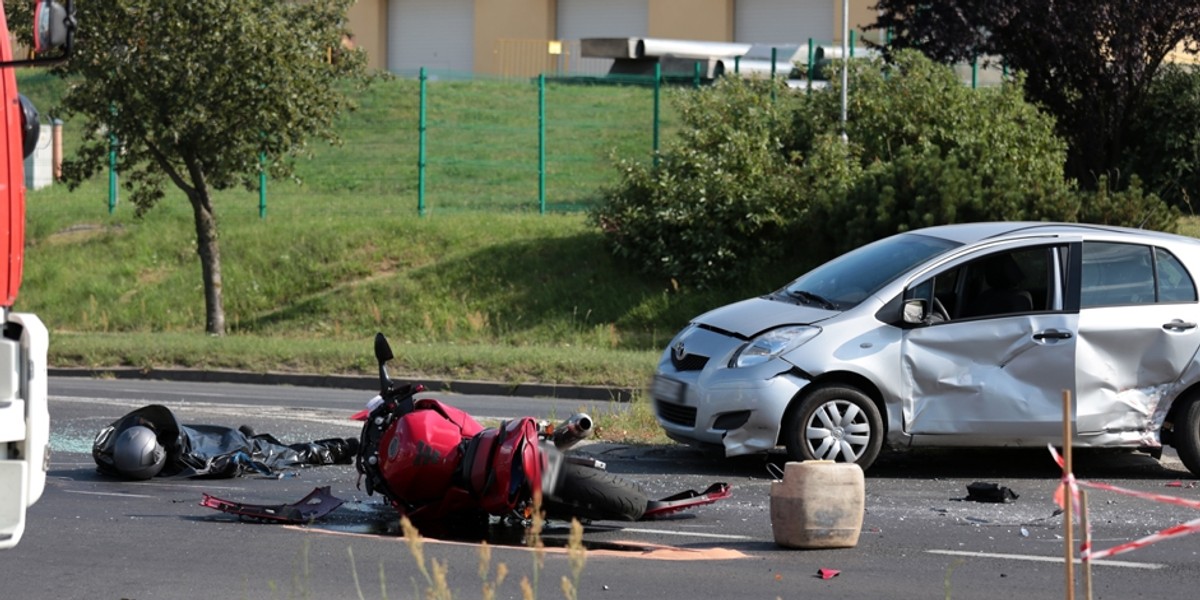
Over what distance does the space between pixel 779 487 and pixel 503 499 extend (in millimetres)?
1389

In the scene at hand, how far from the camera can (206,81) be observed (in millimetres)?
19344

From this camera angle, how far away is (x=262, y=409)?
14.1 metres

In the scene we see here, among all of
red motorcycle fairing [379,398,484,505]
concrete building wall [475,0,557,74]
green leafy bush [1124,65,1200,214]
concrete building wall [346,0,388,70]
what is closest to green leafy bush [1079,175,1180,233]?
green leafy bush [1124,65,1200,214]

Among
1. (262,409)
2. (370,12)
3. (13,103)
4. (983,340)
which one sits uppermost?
(370,12)

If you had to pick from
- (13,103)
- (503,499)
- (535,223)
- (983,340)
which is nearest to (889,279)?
(983,340)

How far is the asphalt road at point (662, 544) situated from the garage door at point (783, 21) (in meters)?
32.3

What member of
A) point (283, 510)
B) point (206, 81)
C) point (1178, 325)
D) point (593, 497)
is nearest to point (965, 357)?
point (1178, 325)

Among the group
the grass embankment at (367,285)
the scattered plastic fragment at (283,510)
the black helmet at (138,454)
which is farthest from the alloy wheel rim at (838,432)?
the grass embankment at (367,285)

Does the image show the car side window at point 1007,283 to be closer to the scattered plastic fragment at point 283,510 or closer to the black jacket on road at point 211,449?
the black jacket on road at point 211,449

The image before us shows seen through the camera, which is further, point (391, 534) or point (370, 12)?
point (370, 12)

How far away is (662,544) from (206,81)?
12856mm

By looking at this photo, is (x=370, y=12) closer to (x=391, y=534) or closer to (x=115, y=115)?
(x=115, y=115)

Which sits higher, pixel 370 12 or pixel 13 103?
pixel 370 12

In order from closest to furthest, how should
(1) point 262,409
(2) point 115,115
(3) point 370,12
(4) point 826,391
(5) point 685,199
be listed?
1. (4) point 826,391
2. (1) point 262,409
3. (2) point 115,115
4. (5) point 685,199
5. (3) point 370,12
